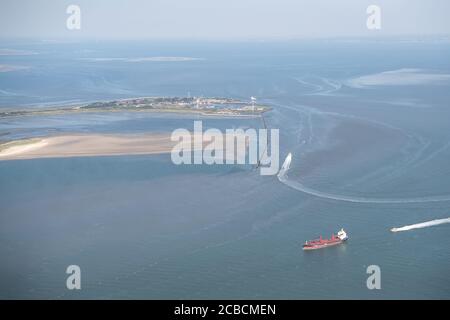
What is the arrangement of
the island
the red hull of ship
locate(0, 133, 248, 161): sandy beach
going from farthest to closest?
the island → locate(0, 133, 248, 161): sandy beach → the red hull of ship

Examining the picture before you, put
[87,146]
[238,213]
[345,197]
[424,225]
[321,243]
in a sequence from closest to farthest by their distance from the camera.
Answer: [321,243] → [424,225] → [238,213] → [345,197] → [87,146]

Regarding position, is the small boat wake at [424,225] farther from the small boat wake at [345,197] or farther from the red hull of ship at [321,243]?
the red hull of ship at [321,243]

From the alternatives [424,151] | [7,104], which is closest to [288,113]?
[424,151]

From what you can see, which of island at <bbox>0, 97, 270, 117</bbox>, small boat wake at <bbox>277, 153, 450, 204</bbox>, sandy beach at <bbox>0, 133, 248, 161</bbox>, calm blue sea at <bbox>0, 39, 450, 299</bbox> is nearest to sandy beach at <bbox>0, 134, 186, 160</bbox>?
sandy beach at <bbox>0, 133, 248, 161</bbox>

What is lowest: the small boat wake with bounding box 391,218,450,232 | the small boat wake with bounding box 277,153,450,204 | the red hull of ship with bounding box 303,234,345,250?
the red hull of ship with bounding box 303,234,345,250

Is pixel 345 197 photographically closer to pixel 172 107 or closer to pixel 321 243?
pixel 321 243

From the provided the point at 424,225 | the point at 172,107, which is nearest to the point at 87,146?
the point at 172,107

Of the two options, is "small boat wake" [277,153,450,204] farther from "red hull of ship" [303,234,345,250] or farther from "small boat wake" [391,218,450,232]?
"red hull of ship" [303,234,345,250]

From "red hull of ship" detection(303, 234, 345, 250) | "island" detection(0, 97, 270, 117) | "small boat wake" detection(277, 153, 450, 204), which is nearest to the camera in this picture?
"red hull of ship" detection(303, 234, 345, 250)
